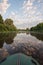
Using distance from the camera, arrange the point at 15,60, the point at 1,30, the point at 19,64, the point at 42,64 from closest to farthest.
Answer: the point at 19,64 → the point at 15,60 → the point at 42,64 → the point at 1,30

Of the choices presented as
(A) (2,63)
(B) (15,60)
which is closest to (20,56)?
(B) (15,60)

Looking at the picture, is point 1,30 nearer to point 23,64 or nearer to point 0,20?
point 0,20

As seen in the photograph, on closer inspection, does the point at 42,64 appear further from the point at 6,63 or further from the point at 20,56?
the point at 6,63

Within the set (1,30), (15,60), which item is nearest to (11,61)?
(15,60)

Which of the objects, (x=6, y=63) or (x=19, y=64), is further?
(x=6, y=63)

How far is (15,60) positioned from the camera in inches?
410

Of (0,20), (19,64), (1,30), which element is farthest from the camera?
(0,20)

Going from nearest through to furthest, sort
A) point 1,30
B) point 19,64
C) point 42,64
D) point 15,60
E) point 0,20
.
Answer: point 19,64, point 15,60, point 42,64, point 1,30, point 0,20

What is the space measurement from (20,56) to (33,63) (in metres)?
1.00

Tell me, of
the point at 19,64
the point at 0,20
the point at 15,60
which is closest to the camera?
the point at 19,64

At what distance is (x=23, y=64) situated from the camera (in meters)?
10.0

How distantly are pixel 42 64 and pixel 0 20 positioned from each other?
6343cm

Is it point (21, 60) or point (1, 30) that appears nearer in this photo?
point (21, 60)

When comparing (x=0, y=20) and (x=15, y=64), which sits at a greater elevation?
(x=0, y=20)
